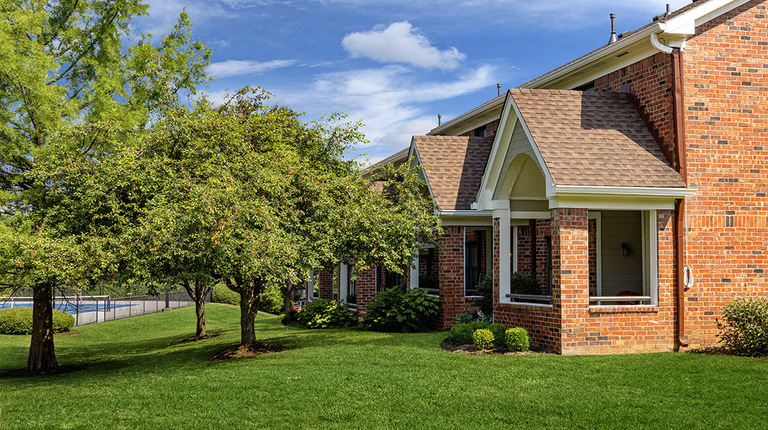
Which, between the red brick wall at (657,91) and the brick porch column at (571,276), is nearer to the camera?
the brick porch column at (571,276)

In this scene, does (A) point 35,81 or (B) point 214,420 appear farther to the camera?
(A) point 35,81

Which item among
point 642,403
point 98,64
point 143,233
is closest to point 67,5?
point 98,64

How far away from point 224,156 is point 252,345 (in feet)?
16.3

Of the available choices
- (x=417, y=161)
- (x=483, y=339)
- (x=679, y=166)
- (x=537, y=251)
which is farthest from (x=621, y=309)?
(x=417, y=161)

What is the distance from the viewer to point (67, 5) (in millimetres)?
16047

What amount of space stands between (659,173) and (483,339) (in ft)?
16.3

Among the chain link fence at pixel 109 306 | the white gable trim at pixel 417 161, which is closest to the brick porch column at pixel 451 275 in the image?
the white gable trim at pixel 417 161

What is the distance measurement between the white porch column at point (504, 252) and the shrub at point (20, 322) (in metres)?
19.8

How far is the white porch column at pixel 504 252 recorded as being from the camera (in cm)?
1531

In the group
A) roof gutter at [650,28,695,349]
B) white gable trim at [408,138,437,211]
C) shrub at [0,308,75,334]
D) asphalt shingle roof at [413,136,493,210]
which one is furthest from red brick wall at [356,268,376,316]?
shrub at [0,308,75,334]

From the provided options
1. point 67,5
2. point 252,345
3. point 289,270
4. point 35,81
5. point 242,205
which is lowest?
point 252,345

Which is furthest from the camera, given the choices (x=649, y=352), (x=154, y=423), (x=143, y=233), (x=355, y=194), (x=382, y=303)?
(x=382, y=303)

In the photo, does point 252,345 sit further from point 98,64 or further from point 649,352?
point 649,352

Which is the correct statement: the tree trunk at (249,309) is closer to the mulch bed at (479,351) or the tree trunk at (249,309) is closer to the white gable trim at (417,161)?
the mulch bed at (479,351)
